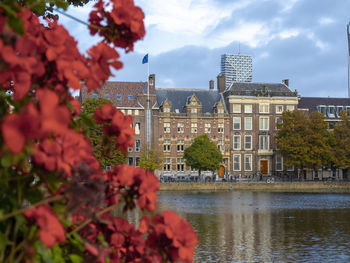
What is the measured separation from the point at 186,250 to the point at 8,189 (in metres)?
0.83

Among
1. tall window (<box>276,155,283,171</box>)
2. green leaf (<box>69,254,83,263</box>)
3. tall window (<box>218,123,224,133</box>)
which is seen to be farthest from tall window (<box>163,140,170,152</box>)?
green leaf (<box>69,254,83,263</box>)

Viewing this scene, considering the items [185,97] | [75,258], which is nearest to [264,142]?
[185,97]

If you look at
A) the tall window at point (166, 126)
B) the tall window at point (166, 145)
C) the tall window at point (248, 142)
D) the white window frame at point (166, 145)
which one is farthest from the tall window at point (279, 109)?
the tall window at point (166, 145)

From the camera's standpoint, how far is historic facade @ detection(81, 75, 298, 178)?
67.4 meters

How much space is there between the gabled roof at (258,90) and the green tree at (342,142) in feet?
25.8

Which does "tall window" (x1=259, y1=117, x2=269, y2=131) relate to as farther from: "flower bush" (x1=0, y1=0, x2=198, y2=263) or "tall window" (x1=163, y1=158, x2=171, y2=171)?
"flower bush" (x1=0, y1=0, x2=198, y2=263)

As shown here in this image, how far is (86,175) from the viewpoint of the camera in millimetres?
2178

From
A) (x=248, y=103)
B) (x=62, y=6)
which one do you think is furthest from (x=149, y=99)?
(x=62, y=6)

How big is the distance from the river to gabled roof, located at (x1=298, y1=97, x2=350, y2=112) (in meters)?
40.6

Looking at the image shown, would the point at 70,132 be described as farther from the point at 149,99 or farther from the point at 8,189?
the point at 149,99

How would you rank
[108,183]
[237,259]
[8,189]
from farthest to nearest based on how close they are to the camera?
[237,259], [108,183], [8,189]

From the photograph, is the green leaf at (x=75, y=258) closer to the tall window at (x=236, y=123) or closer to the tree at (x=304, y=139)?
the tree at (x=304, y=139)

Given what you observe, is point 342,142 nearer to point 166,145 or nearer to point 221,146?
point 221,146

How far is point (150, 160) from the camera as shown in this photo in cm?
6019
